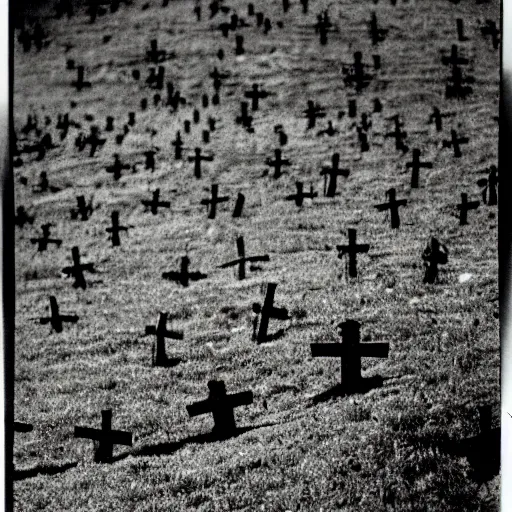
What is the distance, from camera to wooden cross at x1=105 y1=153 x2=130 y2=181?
1245mm

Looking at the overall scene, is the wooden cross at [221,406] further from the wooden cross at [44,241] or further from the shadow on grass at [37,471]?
the wooden cross at [44,241]

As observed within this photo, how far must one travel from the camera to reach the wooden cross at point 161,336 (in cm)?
117

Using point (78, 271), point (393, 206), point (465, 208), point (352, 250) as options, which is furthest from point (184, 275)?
point (465, 208)

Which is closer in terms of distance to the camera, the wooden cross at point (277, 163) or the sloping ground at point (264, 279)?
the sloping ground at point (264, 279)

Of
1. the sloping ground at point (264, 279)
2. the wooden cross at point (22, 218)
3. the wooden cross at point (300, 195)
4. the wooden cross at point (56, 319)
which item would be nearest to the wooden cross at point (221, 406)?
the sloping ground at point (264, 279)

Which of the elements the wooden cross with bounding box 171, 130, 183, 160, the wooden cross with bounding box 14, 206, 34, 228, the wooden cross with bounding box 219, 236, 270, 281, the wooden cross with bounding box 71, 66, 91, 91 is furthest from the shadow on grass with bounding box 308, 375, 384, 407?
the wooden cross with bounding box 71, 66, 91, 91

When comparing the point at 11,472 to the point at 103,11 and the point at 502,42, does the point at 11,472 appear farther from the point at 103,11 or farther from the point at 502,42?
the point at 502,42

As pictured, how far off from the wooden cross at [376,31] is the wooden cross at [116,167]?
642 mm

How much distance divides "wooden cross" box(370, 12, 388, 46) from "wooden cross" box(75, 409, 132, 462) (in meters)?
1.04

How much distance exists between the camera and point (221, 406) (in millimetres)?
1136

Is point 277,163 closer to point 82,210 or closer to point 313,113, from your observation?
point 313,113

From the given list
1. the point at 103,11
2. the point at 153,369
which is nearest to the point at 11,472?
the point at 153,369

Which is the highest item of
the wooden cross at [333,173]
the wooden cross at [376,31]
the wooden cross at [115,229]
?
the wooden cross at [376,31]

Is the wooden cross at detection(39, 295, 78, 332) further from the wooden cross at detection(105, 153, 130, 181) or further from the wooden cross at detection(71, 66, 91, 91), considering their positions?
the wooden cross at detection(71, 66, 91, 91)
